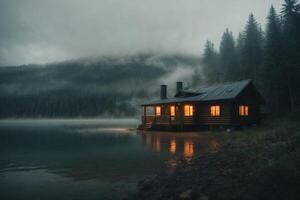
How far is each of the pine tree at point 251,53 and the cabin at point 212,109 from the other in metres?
17.2

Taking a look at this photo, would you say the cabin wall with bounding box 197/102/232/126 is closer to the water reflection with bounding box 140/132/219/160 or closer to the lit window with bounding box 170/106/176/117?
the lit window with bounding box 170/106/176/117

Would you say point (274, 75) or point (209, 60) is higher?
point (209, 60)

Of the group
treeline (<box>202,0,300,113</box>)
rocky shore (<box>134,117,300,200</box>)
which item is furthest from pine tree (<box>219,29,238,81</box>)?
rocky shore (<box>134,117,300,200</box>)

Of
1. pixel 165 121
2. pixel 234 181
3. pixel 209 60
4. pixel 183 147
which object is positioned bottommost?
pixel 183 147

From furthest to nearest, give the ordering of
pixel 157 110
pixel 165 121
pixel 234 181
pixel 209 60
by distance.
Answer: pixel 209 60 < pixel 157 110 < pixel 165 121 < pixel 234 181

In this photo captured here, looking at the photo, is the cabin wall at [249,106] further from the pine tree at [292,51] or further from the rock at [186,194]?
the rock at [186,194]

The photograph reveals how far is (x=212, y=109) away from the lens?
34.2 metres

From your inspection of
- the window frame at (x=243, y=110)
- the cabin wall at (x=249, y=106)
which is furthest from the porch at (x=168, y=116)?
the window frame at (x=243, y=110)

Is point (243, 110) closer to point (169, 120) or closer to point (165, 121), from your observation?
point (169, 120)

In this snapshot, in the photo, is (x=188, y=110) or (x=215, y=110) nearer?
(x=215, y=110)

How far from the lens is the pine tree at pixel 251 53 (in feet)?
174


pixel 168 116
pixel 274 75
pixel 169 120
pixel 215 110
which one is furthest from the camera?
pixel 274 75

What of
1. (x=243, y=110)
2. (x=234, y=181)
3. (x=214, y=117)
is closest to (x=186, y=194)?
(x=234, y=181)

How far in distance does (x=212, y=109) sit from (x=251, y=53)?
32359 mm
